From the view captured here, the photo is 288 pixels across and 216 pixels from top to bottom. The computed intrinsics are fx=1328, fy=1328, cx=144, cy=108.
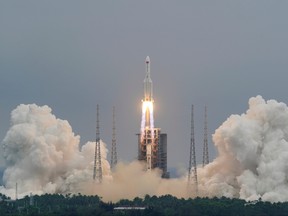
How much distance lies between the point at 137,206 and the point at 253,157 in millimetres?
11281

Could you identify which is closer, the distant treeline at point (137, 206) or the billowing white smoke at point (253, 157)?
the distant treeline at point (137, 206)

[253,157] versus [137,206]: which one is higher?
[253,157]

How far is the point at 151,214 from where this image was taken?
109 meters

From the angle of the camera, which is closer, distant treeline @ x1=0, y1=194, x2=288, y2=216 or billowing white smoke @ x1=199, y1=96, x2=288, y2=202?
distant treeline @ x1=0, y1=194, x2=288, y2=216

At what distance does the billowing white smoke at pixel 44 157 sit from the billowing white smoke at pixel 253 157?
10378 mm

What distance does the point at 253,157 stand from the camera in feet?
381

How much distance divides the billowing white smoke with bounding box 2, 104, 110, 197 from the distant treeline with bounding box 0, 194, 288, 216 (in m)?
3.48

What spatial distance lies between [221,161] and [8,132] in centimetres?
2006

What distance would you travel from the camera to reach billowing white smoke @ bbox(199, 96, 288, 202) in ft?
377

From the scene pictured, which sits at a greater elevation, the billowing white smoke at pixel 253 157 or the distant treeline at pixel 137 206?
the billowing white smoke at pixel 253 157

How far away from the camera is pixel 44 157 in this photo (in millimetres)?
121000

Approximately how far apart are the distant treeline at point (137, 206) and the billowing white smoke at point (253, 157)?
7.82 feet

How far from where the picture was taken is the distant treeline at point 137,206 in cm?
10931

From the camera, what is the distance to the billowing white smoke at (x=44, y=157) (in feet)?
398
